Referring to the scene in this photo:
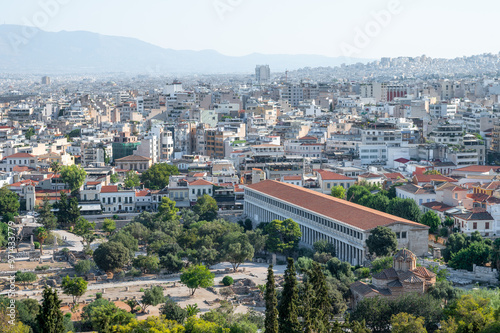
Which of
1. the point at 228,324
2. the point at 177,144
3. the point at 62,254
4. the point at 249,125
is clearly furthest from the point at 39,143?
the point at 228,324

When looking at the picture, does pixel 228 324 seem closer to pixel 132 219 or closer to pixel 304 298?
pixel 304 298

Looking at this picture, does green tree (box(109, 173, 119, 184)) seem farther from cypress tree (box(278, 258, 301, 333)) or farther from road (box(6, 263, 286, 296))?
cypress tree (box(278, 258, 301, 333))

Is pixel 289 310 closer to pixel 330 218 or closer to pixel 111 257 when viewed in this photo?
pixel 111 257

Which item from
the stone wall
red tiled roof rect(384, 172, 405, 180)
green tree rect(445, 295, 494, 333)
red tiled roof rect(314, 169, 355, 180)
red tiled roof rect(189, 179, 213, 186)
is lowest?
the stone wall

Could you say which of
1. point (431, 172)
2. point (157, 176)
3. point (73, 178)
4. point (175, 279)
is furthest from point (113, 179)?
point (431, 172)

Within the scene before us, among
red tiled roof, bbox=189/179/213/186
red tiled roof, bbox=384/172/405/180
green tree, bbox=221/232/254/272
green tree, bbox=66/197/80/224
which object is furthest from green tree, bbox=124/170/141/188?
green tree, bbox=221/232/254/272

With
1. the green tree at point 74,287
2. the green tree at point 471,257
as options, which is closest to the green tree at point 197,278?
the green tree at point 74,287
